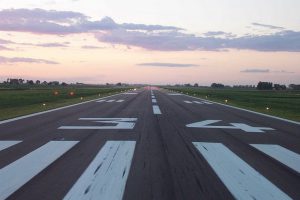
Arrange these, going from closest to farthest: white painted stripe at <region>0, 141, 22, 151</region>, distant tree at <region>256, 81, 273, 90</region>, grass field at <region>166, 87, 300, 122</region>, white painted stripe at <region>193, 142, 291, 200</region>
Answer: white painted stripe at <region>193, 142, 291, 200</region> → white painted stripe at <region>0, 141, 22, 151</region> → grass field at <region>166, 87, 300, 122</region> → distant tree at <region>256, 81, 273, 90</region>

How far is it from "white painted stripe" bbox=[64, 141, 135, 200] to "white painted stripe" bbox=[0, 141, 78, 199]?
806 millimetres

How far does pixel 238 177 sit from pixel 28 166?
3589mm

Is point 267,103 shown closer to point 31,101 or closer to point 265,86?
point 31,101

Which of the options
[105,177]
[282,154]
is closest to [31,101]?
[282,154]

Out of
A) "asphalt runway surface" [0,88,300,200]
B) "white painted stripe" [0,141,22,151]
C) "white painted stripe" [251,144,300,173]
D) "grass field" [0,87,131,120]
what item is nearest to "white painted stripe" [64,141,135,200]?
"asphalt runway surface" [0,88,300,200]

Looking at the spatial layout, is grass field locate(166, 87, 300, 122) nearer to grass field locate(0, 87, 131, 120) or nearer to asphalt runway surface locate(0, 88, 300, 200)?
asphalt runway surface locate(0, 88, 300, 200)

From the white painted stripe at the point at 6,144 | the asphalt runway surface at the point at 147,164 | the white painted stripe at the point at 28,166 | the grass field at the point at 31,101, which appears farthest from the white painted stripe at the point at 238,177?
the grass field at the point at 31,101

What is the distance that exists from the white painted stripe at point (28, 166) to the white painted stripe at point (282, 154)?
4.40 meters

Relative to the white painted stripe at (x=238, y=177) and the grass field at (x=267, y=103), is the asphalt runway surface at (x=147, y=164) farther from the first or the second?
the grass field at (x=267, y=103)

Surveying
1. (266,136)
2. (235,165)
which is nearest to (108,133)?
(266,136)

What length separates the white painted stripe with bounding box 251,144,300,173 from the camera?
27.4ft

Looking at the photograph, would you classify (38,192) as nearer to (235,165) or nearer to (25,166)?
→ (25,166)

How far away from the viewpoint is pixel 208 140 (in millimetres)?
11500

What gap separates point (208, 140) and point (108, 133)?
2950mm
